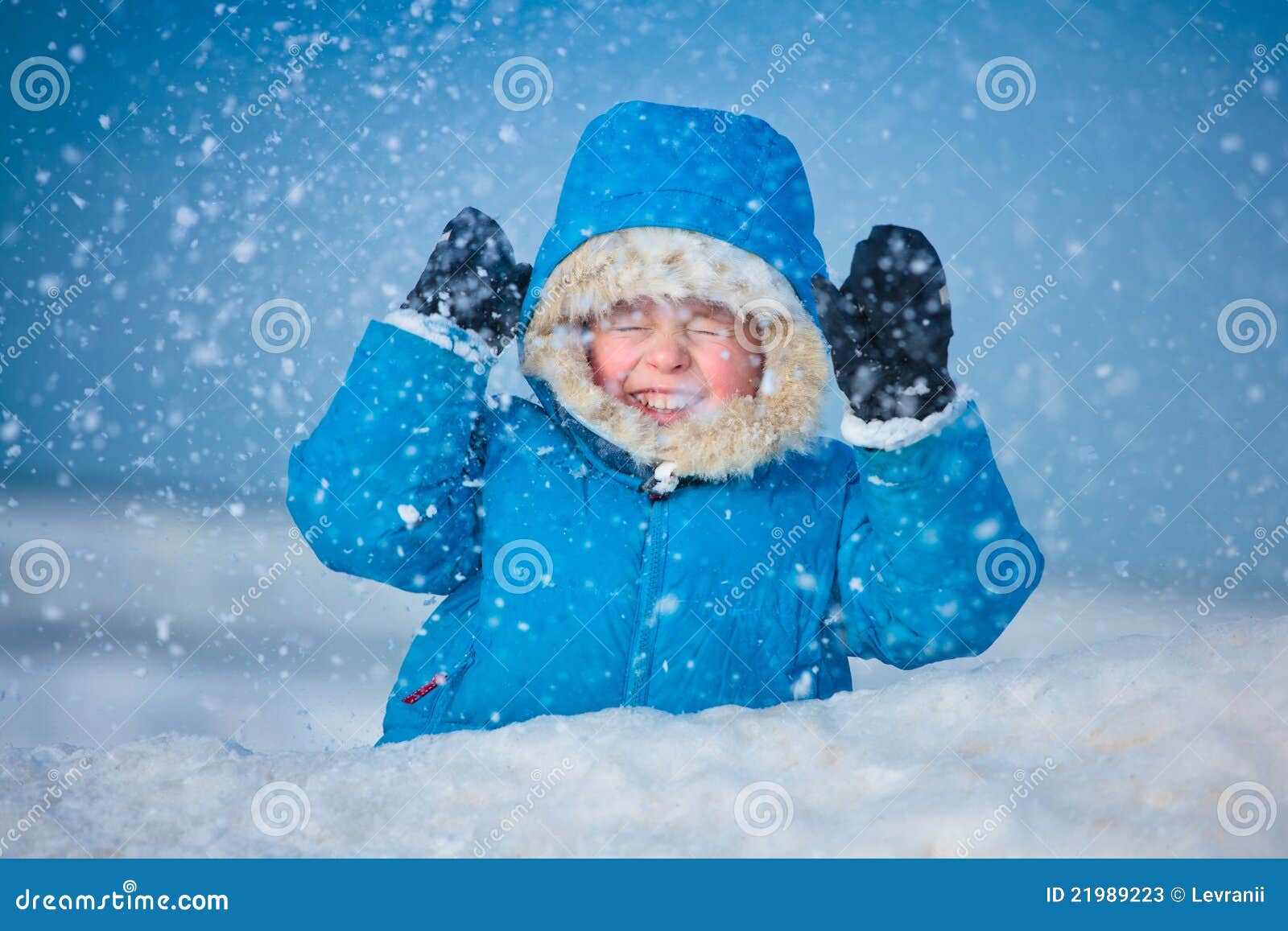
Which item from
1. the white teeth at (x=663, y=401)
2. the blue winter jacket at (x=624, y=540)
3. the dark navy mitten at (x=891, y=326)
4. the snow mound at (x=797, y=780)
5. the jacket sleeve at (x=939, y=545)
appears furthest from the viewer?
the white teeth at (x=663, y=401)

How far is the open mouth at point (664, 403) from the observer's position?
2.04m

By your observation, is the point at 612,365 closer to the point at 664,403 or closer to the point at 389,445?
the point at 664,403

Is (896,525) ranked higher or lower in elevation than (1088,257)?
lower

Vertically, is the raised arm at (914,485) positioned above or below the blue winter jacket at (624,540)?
above

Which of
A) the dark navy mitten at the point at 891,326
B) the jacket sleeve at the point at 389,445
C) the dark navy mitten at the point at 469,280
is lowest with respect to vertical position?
the jacket sleeve at the point at 389,445

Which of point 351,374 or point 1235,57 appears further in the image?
point 1235,57

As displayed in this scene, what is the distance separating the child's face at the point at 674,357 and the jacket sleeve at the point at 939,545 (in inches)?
13.4

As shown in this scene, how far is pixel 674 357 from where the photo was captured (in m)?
2.02

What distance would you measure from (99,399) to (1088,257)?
439 cm

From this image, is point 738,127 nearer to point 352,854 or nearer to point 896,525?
point 896,525

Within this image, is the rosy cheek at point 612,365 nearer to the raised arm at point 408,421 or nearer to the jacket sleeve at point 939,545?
the raised arm at point 408,421

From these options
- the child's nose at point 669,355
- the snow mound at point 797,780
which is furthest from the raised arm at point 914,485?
the child's nose at point 669,355

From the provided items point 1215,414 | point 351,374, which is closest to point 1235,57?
point 1215,414

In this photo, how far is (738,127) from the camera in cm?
217
